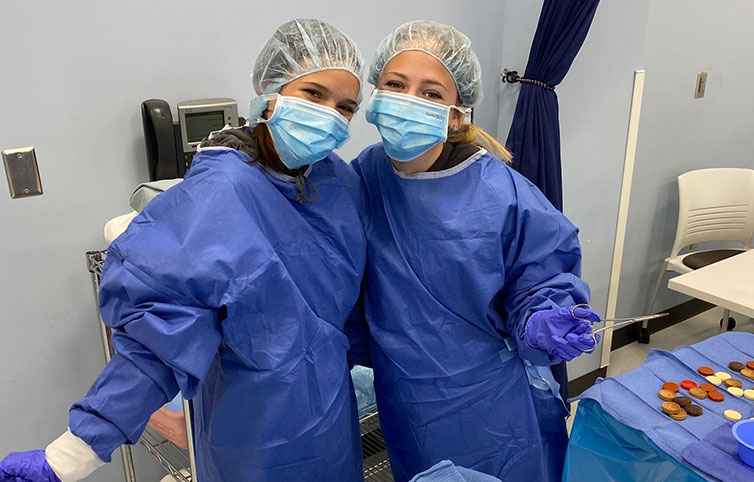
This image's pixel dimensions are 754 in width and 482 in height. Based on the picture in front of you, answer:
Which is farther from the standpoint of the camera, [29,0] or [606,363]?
[606,363]

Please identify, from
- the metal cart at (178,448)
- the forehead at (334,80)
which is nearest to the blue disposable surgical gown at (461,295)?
the forehead at (334,80)

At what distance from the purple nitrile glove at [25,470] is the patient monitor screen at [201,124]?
988mm

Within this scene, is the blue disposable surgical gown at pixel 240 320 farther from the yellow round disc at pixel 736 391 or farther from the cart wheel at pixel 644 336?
the cart wheel at pixel 644 336

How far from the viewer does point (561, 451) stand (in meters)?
1.57

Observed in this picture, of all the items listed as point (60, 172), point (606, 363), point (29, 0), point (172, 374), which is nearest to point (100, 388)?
point (172, 374)

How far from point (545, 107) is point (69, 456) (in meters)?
1.80

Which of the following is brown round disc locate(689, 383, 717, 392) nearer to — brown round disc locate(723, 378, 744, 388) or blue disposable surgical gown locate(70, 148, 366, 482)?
brown round disc locate(723, 378, 744, 388)

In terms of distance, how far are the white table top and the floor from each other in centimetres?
92

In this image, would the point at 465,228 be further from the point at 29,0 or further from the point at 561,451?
the point at 29,0

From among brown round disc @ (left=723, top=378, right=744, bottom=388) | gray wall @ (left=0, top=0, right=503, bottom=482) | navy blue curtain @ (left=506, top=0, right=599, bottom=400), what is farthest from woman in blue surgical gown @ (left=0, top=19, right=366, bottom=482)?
navy blue curtain @ (left=506, top=0, right=599, bottom=400)

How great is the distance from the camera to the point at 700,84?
3.18 m

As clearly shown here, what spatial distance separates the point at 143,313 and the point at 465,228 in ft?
2.13

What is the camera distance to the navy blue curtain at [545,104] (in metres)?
2.17

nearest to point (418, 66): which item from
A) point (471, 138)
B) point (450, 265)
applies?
point (471, 138)
